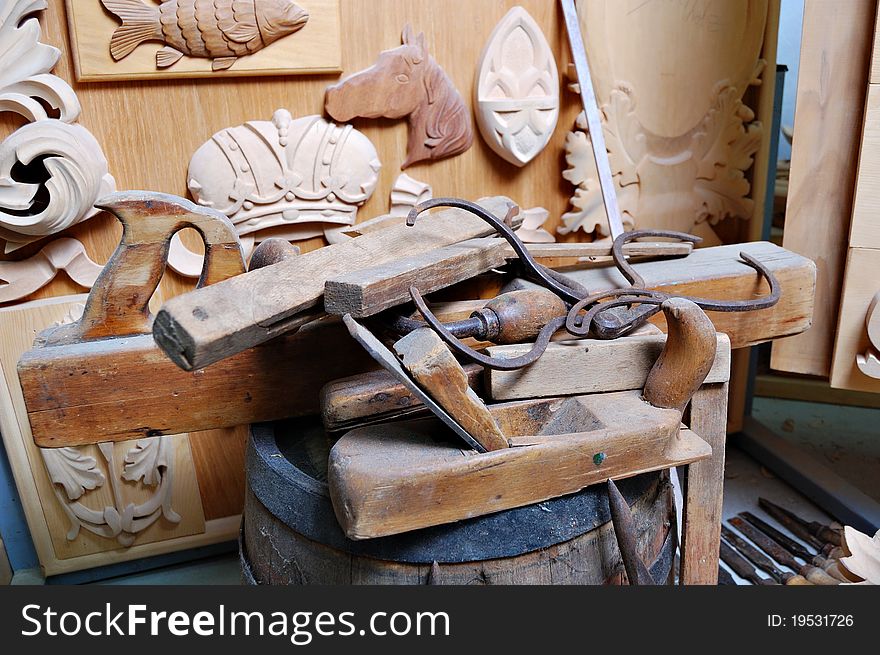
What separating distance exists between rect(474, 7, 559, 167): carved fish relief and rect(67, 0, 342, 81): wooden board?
0.29 m

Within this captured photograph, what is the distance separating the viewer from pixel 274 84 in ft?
4.45

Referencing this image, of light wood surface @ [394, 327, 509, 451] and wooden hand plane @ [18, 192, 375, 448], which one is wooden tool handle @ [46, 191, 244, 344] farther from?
light wood surface @ [394, 327, 509, 451]

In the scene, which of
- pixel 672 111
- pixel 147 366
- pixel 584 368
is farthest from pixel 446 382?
pixel 672 111

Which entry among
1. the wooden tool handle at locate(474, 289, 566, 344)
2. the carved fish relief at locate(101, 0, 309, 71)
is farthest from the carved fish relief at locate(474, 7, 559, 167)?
the wooden tool handle at locate(474, 289, 566, 344)

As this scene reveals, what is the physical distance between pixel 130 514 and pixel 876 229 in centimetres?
147

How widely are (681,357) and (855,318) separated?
71cm

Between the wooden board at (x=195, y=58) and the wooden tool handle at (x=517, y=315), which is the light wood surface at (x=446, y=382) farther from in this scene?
the wooden board at (x=195, y=58)

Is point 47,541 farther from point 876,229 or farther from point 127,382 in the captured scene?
point 876,229

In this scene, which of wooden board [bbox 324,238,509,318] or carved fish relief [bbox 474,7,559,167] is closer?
wooden board [bbox 324,238,509,318]

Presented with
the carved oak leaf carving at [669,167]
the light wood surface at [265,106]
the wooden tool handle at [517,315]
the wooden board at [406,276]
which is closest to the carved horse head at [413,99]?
the light wood surface at [265,106]

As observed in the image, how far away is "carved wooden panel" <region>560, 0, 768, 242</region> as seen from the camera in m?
1.53

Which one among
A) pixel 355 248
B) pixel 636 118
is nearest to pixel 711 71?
pixel 636 118

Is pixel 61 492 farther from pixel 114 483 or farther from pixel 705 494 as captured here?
pixel 705 494

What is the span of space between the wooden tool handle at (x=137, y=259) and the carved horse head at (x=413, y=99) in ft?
1.69
